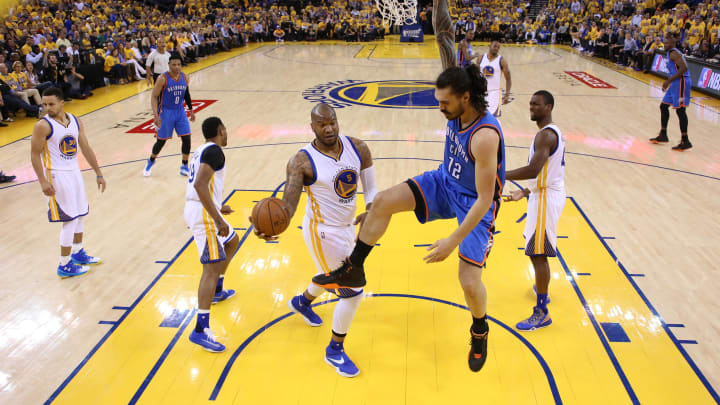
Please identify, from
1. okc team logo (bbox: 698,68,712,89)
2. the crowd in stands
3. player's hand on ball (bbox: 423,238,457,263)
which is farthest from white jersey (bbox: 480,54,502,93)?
okc team logo (bbox: 698,68,712,89)

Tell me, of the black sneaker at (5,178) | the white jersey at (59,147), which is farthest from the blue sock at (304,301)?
the black sneaker at (5,178)

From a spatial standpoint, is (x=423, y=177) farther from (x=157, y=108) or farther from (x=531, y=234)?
(x=157, y=108)

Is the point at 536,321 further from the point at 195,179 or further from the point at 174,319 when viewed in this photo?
the point at 174,319

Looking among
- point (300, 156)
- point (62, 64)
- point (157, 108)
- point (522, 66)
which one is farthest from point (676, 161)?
point (62, 64)

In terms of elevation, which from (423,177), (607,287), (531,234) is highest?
(423,177)

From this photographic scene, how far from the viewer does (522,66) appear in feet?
56.5

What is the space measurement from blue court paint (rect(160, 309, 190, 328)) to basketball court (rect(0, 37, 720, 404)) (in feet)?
0.06

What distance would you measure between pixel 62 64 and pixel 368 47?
13333 mm

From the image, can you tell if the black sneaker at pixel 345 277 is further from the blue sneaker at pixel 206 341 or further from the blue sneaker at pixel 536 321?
the blue sneaker at pixel 536 321

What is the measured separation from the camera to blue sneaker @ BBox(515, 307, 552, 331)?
379 centimetres

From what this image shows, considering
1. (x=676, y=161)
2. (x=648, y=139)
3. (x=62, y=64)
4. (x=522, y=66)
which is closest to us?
(x=676, y=161)

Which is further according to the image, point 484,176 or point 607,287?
point 607,287

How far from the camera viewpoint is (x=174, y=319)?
3990 mm

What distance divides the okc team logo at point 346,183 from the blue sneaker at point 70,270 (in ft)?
9.64
